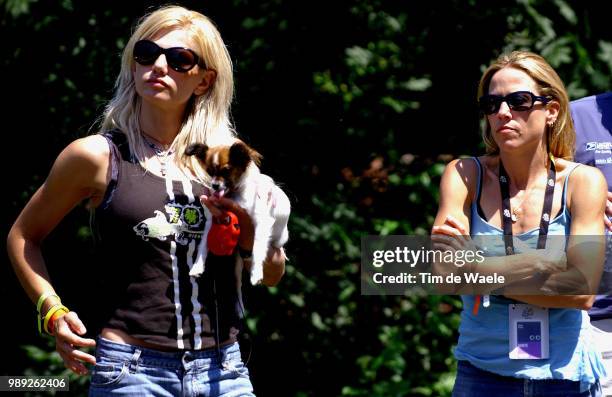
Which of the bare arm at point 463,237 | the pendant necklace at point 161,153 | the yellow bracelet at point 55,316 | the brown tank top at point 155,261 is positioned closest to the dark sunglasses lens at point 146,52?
the pendant necklace at point 161,153

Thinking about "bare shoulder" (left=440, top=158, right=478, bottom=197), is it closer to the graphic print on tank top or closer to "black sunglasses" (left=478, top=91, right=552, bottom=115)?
"black sunglasses" (left=478, top=91, right=552, bottom=115)

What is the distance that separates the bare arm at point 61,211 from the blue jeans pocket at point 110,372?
0.20 ft

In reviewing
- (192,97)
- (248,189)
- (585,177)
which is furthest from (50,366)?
(585,177)

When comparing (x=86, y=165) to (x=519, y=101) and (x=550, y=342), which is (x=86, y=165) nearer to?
(x=519, y=101)

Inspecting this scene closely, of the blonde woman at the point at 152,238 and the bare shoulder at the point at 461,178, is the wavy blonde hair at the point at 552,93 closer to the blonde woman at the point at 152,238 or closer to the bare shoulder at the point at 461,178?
the bare shoulder at the point at 461,178

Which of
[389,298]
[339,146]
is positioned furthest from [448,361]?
[339,146]

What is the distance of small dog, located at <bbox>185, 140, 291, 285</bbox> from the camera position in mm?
2965

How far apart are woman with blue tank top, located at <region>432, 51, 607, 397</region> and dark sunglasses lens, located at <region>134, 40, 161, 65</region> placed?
110 centimetres

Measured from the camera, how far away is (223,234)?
2.95 metres

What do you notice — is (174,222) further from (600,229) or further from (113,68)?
(113,68)

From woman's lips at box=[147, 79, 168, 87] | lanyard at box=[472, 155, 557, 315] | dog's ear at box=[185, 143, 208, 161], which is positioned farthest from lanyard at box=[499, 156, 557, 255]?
woman's lips at box=[147, 79, 168, 87]

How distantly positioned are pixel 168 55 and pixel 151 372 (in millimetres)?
1019

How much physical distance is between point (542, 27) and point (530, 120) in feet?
10.8

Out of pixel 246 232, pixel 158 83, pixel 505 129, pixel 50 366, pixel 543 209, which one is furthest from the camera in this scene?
pixel 50 366
